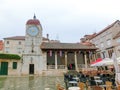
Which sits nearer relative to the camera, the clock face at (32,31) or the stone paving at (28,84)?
the stone paving at (28,84)

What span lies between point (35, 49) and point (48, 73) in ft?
17.3

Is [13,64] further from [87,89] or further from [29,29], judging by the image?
[87,89]

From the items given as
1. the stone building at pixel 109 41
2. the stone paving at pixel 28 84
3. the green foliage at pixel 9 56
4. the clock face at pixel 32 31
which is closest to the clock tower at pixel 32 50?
the clock face at pixel 32 31

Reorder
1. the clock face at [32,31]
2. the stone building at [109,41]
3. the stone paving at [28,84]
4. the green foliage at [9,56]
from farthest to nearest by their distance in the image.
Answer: the clock face at [32,31] < the stone building at [109,41] < the green foliage at [9,56] < the stone paving at [28,84]

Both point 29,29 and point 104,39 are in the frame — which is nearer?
point 29,29

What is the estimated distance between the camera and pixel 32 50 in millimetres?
33094

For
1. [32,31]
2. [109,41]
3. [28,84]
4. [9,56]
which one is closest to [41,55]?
[32,31]

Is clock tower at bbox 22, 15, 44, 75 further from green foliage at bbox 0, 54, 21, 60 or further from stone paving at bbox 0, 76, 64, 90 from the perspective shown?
stone paving at bbox 0, 76, 64, 90

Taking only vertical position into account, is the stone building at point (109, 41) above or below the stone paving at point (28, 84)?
above

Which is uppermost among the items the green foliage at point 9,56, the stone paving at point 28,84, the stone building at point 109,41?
the stone building at point 109,41

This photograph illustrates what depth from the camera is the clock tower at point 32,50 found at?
32.3 metres

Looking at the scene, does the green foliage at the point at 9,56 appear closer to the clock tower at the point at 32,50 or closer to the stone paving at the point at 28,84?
the clock tower at the point at 32,50

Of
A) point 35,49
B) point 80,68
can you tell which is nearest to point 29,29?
point 35,49

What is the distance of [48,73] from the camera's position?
3194 centimetres
